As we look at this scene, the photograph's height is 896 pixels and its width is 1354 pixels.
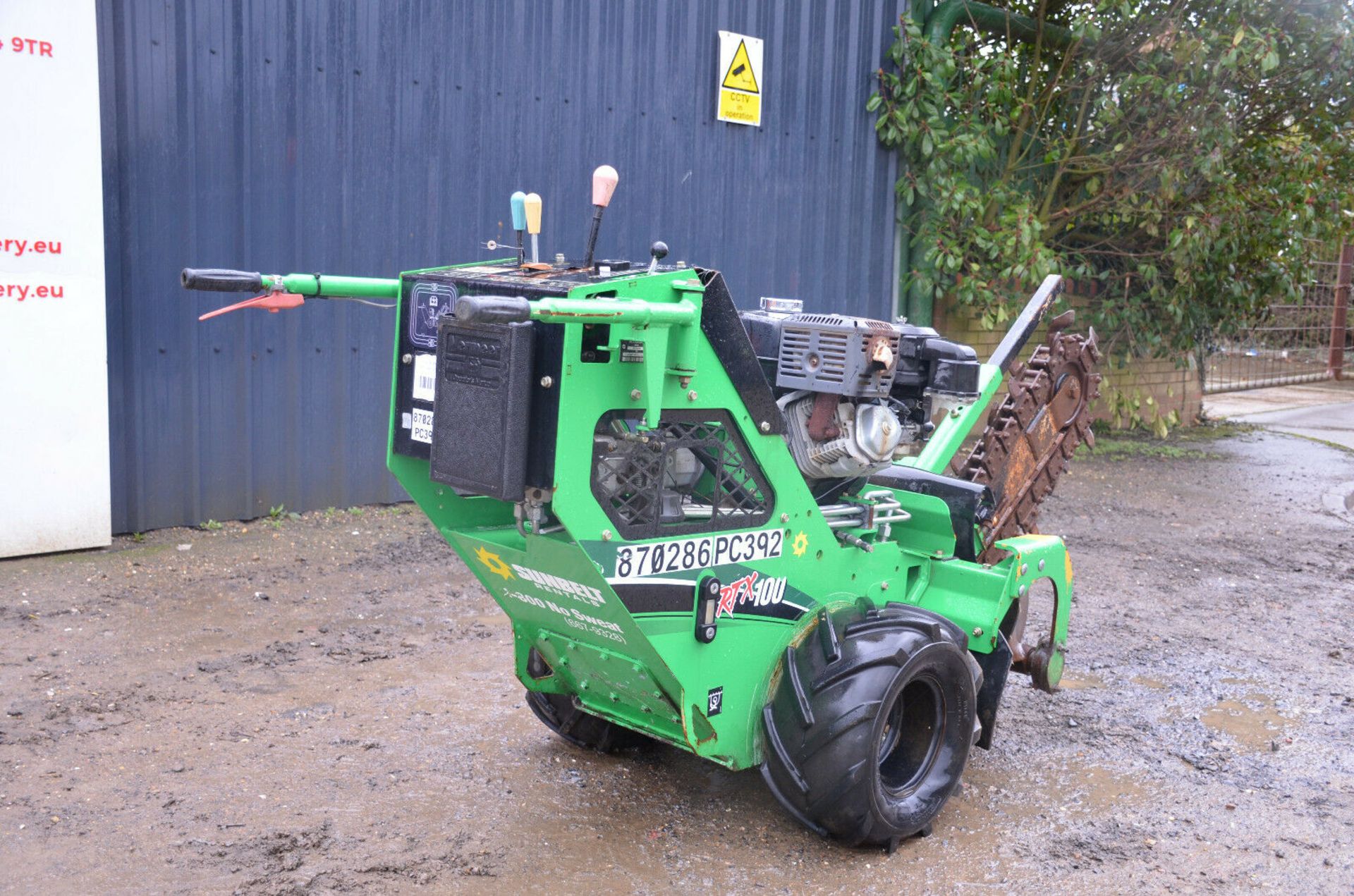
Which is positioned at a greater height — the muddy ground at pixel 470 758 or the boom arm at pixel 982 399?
the boom arm at pixel 982 399

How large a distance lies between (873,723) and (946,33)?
312 inches

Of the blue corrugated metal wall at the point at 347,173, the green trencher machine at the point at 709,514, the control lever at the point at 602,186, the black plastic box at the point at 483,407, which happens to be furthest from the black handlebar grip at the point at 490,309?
the blue corrugated metal wall at the point at 347,173

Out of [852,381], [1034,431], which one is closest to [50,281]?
[852,381]

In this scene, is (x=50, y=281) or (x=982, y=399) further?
(x=50, y=281)

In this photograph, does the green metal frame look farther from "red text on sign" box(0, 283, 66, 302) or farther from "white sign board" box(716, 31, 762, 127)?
"white sign board" box(716, 31, 762, 127)

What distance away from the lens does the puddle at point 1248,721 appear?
473 cm

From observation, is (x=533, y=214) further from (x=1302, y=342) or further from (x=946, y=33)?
(x=1302, y=342)

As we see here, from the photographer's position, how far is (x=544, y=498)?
3.07m

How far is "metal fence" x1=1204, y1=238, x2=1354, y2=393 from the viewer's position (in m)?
18.1

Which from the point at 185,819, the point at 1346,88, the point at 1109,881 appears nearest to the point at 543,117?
the point at 185,819

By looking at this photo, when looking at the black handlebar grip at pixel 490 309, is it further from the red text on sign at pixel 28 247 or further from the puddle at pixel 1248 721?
the red text on sign at pixel 28 247

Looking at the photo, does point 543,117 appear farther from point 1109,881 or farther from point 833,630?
point 1109,881

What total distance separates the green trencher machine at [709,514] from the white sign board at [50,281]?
3118 millimetres

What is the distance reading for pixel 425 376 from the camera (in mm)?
3438
